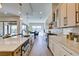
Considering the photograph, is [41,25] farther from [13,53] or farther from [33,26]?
[13,53]

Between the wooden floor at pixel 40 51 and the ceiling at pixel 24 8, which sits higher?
the ceiling at pixel 24 8

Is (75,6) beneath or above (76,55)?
above

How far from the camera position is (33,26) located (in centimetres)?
2470

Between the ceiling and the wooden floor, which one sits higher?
the ceiling

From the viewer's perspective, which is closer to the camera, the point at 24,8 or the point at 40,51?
the point at 40,51

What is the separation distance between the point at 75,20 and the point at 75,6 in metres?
0.32

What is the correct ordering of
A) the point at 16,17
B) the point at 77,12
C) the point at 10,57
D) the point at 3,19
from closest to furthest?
the point at 10,57 → the point at 77,12 → the point at 3,19 → the point at 16,17

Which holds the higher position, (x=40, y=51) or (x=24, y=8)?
(x=24, y=8)

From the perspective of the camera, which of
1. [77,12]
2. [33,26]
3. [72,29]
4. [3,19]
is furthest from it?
[33,26]

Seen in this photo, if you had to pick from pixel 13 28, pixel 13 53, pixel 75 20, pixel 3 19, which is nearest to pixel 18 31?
pixel 13 28

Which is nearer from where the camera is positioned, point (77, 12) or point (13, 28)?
point (77, 12)

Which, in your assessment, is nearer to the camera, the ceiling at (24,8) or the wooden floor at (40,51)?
the wooden floor at (40,51)

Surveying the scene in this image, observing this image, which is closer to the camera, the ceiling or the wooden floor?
the wooden floor

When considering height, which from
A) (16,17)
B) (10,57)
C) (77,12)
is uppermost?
(16,17)
